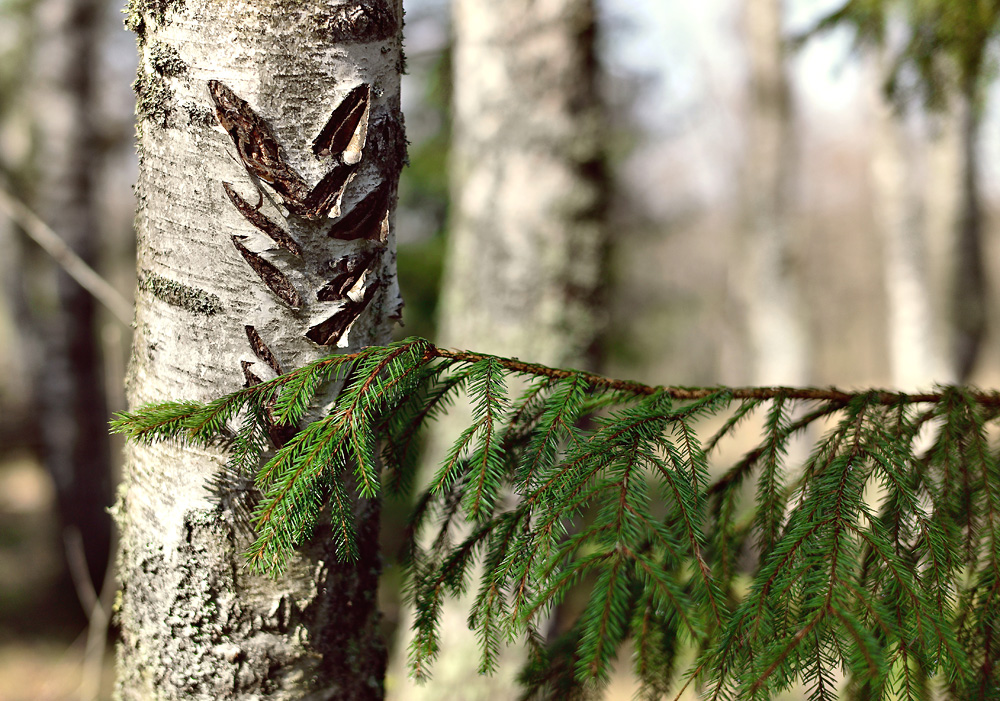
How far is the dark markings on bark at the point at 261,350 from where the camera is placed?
1.03m

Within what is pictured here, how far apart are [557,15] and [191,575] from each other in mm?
3198

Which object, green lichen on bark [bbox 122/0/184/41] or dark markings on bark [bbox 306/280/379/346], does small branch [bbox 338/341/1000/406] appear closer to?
dark markings on bark [bbox 306/280/379/346]

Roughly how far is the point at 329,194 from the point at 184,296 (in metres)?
0.29

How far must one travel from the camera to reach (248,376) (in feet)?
3.39

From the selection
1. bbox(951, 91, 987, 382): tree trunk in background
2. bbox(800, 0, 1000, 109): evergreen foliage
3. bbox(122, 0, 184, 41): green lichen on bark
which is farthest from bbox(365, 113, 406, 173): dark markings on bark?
bbox(951, 91, 987, 382): tree trunk in background

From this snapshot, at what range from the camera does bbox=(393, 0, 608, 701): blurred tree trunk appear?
10.9 ft

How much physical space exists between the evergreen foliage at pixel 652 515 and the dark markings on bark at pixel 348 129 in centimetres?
32

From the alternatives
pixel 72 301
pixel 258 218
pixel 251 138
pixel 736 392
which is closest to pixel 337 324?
pixel 258 218

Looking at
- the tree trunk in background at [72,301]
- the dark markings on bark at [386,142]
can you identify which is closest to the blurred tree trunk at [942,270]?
the dark markings on bark at [386,142]

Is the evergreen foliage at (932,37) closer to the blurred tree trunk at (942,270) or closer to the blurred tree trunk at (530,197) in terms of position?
the blurred tree trunk at (530,197)

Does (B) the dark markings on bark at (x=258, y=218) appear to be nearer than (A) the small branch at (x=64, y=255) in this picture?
Yes

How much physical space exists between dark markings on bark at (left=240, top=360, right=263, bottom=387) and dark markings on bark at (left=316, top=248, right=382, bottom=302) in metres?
0.16

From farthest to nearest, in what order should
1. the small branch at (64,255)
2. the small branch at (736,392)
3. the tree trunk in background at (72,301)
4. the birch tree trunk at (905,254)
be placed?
1. the tree trunk in background at (72,301)
2. the birch tree trunk at (905,254)
3. the small branch at (64,255)
4. the small branch at (736,392)

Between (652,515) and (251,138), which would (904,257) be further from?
(251,138)
